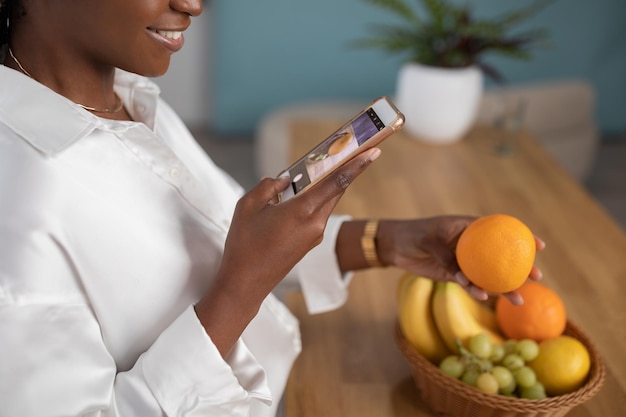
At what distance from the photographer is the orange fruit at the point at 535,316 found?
3.53 feet

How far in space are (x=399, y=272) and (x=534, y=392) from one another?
516 millimetres

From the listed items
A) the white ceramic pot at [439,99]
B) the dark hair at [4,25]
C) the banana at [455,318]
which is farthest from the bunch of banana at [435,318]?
the white ceramic pot at [439,99]

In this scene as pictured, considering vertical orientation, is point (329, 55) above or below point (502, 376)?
below

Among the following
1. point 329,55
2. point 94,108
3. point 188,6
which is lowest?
point 329,55

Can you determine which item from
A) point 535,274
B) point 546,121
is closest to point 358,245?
point 535,274

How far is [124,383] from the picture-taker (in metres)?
0.86

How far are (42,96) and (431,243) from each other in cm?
59

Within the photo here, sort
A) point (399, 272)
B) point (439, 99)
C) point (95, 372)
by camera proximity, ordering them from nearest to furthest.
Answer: point (95, 372)
point (399, 272)
point (439, 99)

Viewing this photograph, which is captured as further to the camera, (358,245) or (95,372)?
(358,245)

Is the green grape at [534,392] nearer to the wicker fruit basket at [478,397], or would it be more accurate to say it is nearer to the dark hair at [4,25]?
the wicker fruit basket at [478,397]

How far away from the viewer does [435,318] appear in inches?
43.5

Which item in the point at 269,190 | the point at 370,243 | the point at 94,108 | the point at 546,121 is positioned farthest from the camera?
the point at 546,121

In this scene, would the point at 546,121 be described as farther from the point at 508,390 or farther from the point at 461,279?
the point at 508,390

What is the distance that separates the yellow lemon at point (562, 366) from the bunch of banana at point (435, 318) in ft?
0.35
